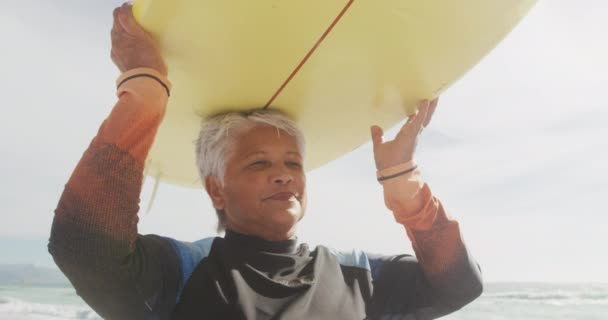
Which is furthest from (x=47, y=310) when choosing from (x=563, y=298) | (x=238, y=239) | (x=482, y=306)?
(x=563, y=298)

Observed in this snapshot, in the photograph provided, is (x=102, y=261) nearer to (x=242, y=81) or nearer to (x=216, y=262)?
(x=216, y=262)

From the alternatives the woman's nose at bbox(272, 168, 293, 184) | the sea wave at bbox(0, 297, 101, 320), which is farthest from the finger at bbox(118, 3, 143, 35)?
the sea wave at bbox(0, 297, 101, 320)

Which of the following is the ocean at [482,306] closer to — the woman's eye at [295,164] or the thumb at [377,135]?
the thumb at [377,135]

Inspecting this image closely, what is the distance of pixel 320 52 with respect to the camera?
133 centimetres

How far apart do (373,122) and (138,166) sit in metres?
0.96

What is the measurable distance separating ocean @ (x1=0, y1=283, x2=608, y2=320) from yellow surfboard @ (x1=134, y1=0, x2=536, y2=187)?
25.9 ft

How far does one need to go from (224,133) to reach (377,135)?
59 cm

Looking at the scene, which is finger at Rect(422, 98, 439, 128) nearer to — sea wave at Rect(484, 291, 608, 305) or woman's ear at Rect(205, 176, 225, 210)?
woman's ear at Rect(205, 176, 225, 210)

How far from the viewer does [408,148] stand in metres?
1.64

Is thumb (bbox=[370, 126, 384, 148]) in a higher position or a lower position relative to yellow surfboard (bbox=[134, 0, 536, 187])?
lower

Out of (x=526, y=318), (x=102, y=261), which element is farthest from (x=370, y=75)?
(x=526, y=318)

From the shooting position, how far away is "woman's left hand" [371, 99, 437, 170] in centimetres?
163

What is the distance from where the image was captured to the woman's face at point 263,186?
1.46 metres

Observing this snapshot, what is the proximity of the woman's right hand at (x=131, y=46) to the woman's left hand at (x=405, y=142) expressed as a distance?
0.83 meters
